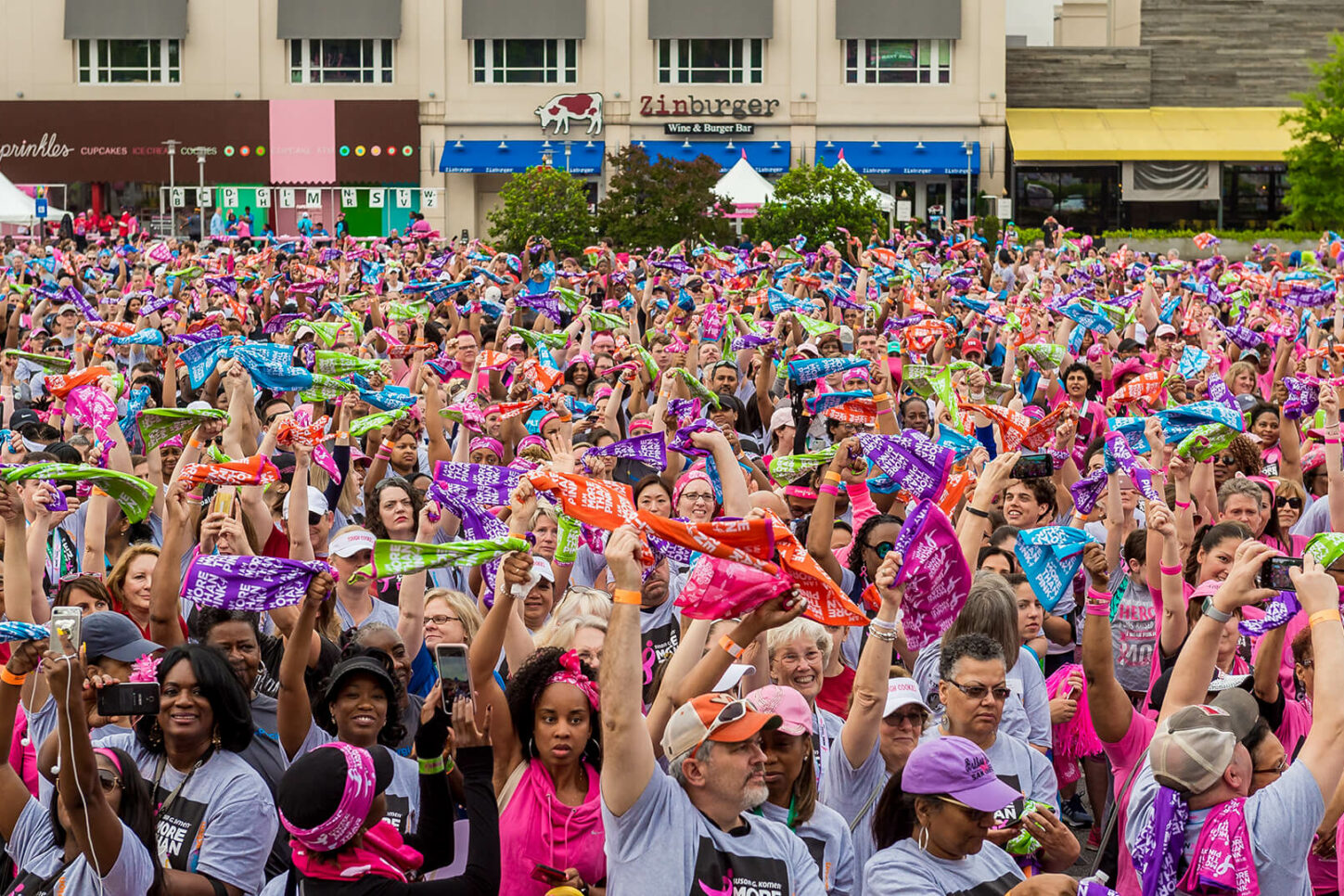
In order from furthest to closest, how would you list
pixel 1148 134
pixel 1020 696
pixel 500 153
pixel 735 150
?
pixel 1148 134
pixel 500 153
pixel 735 150
pixel 1020 696

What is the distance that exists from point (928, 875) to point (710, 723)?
0.70 metres

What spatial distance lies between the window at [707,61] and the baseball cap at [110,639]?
160ft

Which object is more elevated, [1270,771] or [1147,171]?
[1147,171]

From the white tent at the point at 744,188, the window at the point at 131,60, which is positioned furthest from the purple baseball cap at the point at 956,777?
the window at the point at 131,60

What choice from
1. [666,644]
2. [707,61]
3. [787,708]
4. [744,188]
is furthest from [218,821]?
[707,61]

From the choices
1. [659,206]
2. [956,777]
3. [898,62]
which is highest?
[898,62]

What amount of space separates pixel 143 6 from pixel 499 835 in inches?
2106

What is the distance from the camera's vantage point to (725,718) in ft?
15.1

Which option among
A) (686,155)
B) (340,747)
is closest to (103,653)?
(340,747)

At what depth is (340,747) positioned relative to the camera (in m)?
4.54

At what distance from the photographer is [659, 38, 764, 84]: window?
53.4 meters

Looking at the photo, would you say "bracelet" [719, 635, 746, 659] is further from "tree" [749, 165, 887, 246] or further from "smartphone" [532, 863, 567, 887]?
"tree" [749, 165, 887, 246]

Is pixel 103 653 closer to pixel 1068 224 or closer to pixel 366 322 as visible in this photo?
pixel 366 322

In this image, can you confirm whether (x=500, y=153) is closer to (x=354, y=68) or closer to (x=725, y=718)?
(x=354, y=68)
